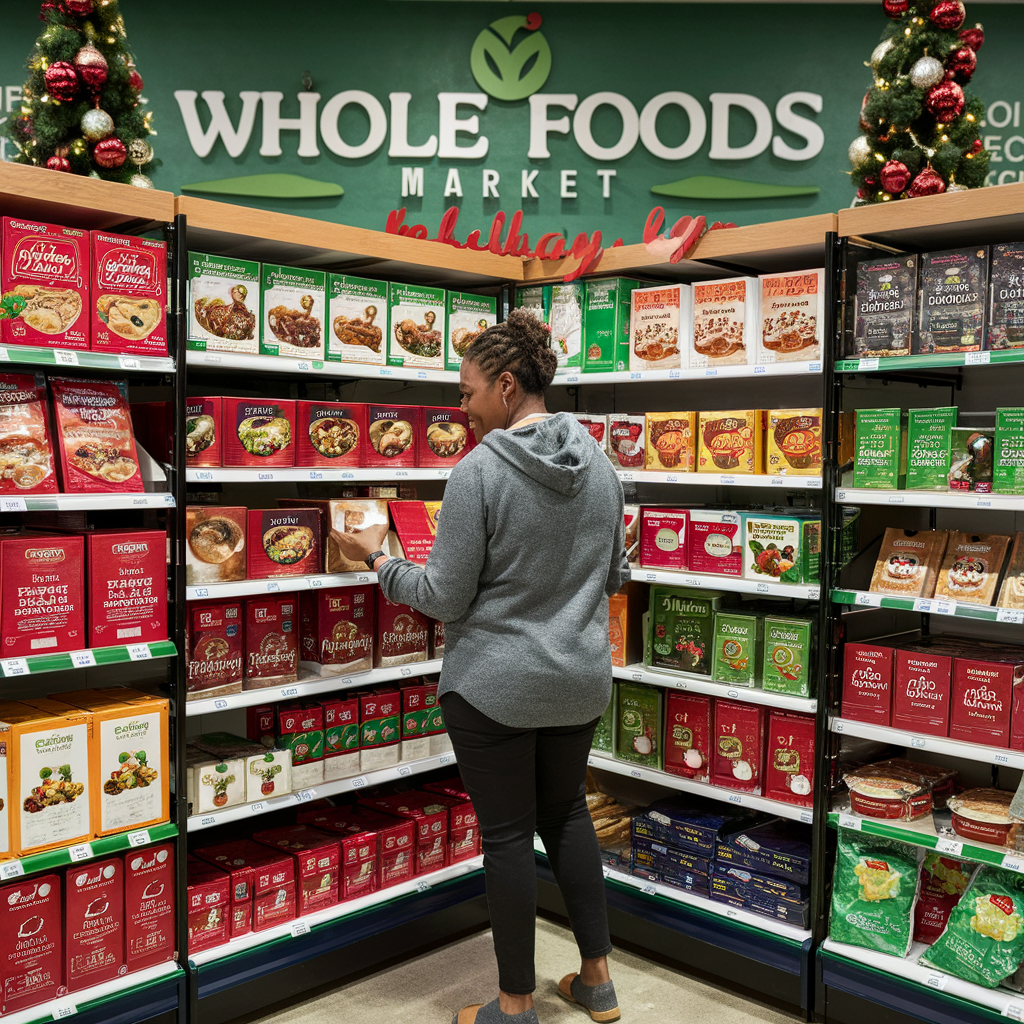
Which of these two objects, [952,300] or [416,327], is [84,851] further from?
[952,300]

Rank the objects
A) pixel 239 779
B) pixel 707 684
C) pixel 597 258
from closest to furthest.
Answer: pixel 239 779 → pixel 707 684 → pixel 597 258

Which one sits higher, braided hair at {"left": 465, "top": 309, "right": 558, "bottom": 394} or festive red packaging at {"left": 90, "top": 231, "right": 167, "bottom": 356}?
festive red packaging at {"left": 90, "top": 231, "right": 167, "bottom": 356}

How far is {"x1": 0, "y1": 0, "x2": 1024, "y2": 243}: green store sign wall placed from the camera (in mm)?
4930

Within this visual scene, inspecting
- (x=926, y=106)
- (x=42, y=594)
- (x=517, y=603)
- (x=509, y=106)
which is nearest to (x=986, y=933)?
(x=517, y=603)

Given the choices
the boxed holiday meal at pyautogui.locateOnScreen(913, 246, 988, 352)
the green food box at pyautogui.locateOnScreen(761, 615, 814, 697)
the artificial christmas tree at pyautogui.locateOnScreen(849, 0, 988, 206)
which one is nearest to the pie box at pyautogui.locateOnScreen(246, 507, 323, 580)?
the green food box at pyautogui.locateOnScreen(761, 615, 814, 697)

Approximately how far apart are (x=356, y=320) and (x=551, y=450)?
1051 millimetres

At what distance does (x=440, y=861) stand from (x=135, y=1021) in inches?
47.6

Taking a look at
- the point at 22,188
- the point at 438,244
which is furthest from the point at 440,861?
the point at 22,188

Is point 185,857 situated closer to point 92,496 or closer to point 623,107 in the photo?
point 92,496

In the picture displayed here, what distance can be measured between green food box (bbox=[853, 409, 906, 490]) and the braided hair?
106 cm

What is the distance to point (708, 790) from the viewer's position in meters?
3.51

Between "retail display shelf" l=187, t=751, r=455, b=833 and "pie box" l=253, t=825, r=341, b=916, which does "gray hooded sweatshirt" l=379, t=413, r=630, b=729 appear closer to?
"retail display shelf" l=187, t=751, r=455, b=833

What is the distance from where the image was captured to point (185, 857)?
2.94 m

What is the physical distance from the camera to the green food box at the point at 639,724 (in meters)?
3.70
